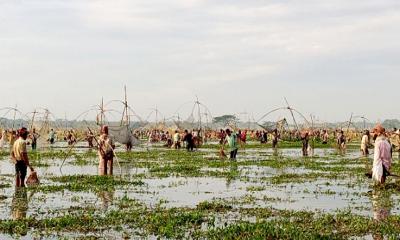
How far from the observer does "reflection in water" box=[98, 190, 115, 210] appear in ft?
51.7

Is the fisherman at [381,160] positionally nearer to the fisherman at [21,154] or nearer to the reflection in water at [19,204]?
the reflection in water at [19,204]

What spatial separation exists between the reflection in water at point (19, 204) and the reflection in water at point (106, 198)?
2.03 meters

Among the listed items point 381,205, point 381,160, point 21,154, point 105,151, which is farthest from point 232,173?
point 381,205

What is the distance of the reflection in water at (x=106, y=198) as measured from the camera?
15.8m

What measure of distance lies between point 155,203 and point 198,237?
5139 millimetres

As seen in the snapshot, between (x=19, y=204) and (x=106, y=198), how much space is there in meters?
2.49

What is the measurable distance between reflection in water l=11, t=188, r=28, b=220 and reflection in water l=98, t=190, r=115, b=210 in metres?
2.03

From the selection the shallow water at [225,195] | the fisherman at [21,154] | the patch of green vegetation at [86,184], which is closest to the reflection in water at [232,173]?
the shallow water at [225,195]

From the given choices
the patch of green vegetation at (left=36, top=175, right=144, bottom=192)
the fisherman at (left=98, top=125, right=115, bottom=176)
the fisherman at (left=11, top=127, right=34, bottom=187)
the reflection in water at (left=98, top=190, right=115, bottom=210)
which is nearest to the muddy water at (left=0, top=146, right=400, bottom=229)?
the reflection in water at (left=98, top=190, right=115, bottom=210)

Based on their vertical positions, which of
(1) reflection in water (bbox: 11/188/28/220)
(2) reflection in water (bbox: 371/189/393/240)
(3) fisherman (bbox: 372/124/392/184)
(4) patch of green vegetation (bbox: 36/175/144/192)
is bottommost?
(2) reflection in water (bbox: 371/189/393/240)

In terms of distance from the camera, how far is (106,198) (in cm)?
1723

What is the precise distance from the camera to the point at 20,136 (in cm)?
1958

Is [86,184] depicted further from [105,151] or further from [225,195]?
[225,195]

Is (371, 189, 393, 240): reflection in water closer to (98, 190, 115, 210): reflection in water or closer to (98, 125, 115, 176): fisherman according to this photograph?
(98, 190, 115, 210): reflection in water
